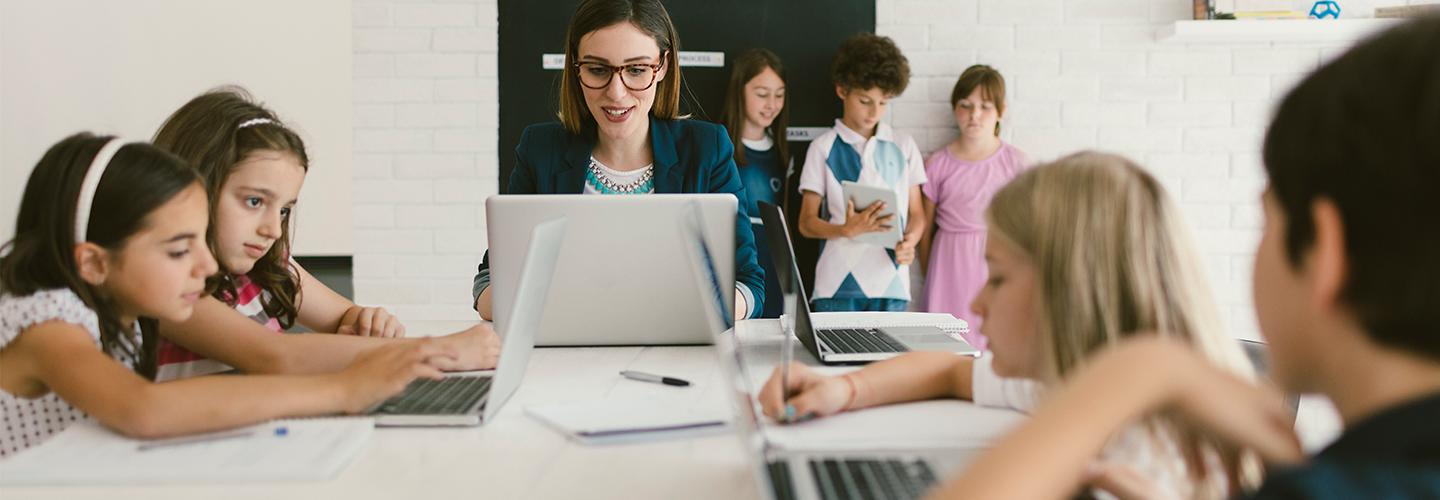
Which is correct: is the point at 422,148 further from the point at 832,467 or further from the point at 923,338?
the point at 832,467

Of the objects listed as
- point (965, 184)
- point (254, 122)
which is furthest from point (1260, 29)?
point (254, 122)

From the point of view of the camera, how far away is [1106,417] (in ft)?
2.12

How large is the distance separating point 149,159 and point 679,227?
70 centimetres

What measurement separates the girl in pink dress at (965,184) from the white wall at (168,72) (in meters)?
2.18

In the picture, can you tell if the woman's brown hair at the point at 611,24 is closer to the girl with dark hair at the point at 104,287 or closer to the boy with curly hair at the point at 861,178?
the girl with dark hair at the point at 104,287

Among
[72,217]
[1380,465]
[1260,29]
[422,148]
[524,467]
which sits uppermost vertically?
[1260,29]

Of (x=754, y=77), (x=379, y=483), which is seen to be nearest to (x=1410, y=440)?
(x=379, y=483)

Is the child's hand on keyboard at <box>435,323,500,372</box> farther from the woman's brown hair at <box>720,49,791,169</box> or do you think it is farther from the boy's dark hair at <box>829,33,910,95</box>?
the boy's dark hair at <box>829,33,910,95</box>

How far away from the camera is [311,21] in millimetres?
3602

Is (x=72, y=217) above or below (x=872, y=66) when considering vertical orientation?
below

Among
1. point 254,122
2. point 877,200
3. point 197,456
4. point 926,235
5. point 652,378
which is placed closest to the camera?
point 197,456

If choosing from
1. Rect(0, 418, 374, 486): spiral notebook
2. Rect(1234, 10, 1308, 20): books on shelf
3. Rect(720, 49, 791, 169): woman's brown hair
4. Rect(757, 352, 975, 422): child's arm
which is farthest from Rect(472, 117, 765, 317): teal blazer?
Rect(1234, 10, 1308, 20): books on shelf

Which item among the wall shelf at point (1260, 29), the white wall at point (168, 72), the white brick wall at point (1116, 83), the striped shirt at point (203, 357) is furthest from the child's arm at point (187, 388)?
the wall shelf at point (1260, 29)

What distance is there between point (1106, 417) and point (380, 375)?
2.74 ft
